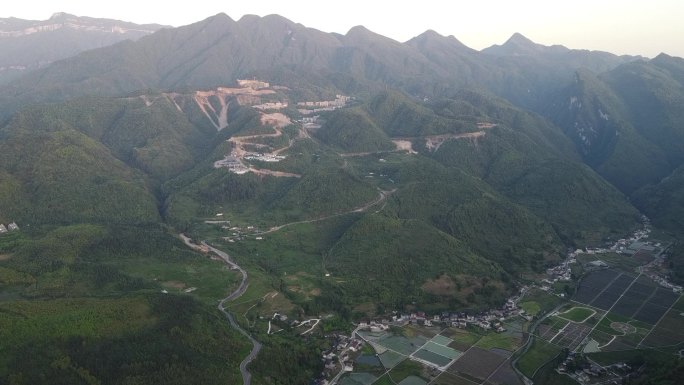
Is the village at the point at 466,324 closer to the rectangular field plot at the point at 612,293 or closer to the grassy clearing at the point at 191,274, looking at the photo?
the rectangular field plot at the point at 612,293

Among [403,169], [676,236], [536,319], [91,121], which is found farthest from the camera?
[91,121]

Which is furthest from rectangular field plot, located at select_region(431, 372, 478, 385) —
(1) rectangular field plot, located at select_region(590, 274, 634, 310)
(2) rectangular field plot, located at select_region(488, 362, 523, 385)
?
(1) rectangular field plot, located at select_region(590, 274, 634, 310)

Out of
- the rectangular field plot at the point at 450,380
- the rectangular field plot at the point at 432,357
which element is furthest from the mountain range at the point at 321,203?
the rectangular field plot at the point at 450,380

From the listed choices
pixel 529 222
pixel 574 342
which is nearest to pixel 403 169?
pixel 529 222

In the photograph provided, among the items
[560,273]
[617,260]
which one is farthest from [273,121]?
[617,260]

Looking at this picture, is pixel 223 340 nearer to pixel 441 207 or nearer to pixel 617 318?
pixel 617 318

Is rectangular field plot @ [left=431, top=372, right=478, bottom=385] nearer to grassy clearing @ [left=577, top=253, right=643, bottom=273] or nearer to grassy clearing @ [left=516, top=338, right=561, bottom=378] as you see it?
grassy clearing @ [left=516, top=338, right=561, bottom=378]

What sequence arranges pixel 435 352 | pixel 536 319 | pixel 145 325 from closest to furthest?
pixel 145 325, pixel 435 352, pixel 536 319
